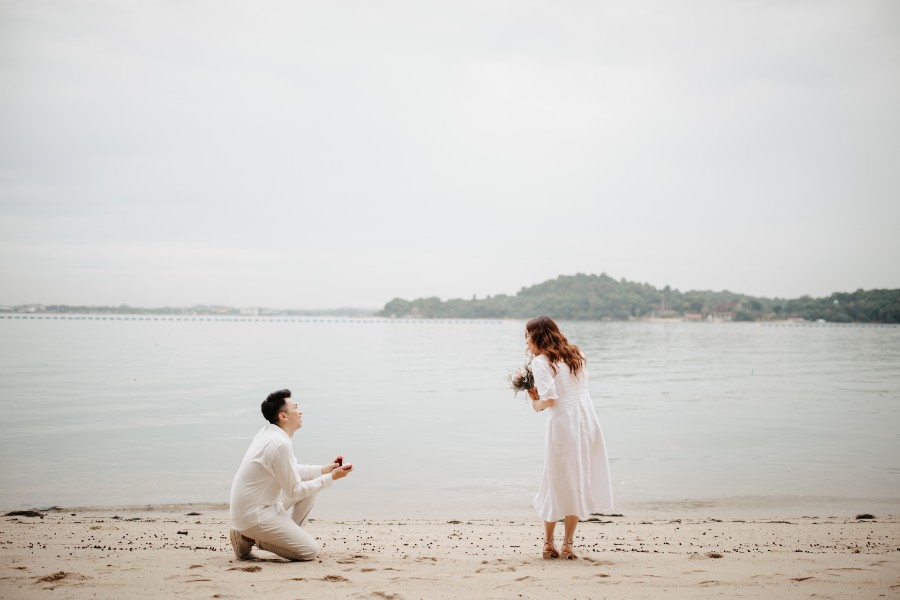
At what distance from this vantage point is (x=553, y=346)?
727 centimetres

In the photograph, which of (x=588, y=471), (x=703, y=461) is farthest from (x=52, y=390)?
(x=588, y=471)

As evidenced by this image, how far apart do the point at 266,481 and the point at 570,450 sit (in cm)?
299

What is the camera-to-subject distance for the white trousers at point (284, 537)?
6.82m

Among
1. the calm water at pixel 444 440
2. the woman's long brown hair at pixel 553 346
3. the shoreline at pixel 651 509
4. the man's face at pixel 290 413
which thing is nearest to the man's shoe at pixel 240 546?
the man's face at pixel 290 413

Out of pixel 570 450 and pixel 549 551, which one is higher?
pixel 570 450

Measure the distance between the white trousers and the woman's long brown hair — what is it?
2.75m

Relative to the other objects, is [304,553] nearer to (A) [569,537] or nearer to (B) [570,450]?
(A) [569,537]

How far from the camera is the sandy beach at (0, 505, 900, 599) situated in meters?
6.00

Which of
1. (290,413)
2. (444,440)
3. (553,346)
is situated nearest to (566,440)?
(553,346)

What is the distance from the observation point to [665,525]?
968cm

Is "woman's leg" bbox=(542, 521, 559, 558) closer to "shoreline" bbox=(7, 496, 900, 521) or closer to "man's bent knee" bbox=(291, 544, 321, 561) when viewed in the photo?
"man's bent knee" bbox=(291, 544, 321, 561)

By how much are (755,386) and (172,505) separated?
2937cm

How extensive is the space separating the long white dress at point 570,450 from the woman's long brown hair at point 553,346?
0.21 ft

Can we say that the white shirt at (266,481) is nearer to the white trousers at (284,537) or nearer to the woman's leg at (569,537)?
the white trousers at (284,537)
